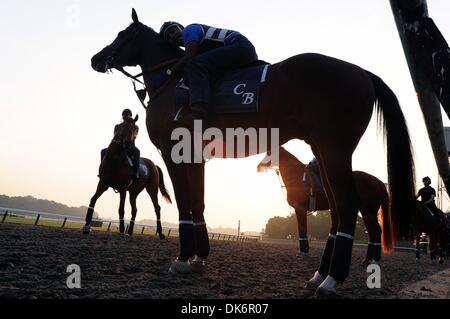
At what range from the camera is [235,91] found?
4.71m

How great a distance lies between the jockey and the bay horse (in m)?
0.28

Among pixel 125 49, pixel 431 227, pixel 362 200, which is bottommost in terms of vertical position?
pixel 431 227

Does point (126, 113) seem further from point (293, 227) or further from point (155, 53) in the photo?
point (293, 227)


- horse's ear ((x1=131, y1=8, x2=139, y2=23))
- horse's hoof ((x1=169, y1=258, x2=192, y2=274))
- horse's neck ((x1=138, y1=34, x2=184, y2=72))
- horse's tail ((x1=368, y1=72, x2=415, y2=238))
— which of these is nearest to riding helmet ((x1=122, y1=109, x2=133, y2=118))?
horse's ear ((x1=131, y1=8, x2=139, y2=23))

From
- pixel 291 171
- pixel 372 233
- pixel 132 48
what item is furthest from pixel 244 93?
pixel 291 171

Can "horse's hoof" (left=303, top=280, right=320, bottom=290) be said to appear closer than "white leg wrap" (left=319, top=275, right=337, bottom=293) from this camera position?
No

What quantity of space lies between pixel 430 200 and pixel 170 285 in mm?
13952

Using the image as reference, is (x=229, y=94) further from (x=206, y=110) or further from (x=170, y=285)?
(x=170, y=285)

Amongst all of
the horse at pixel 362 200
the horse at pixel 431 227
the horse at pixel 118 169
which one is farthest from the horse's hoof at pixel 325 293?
the horse at pixel 431 227

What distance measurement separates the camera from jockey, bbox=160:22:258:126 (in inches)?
186

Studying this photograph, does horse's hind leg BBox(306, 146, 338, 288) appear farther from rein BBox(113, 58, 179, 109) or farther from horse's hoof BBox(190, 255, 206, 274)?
rein BBox(113, 58, 179, 109)

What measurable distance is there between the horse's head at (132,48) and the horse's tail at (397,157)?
10.6 ft

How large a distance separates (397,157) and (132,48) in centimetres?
446

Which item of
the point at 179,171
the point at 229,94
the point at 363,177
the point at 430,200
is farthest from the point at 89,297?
the point at 430,200
